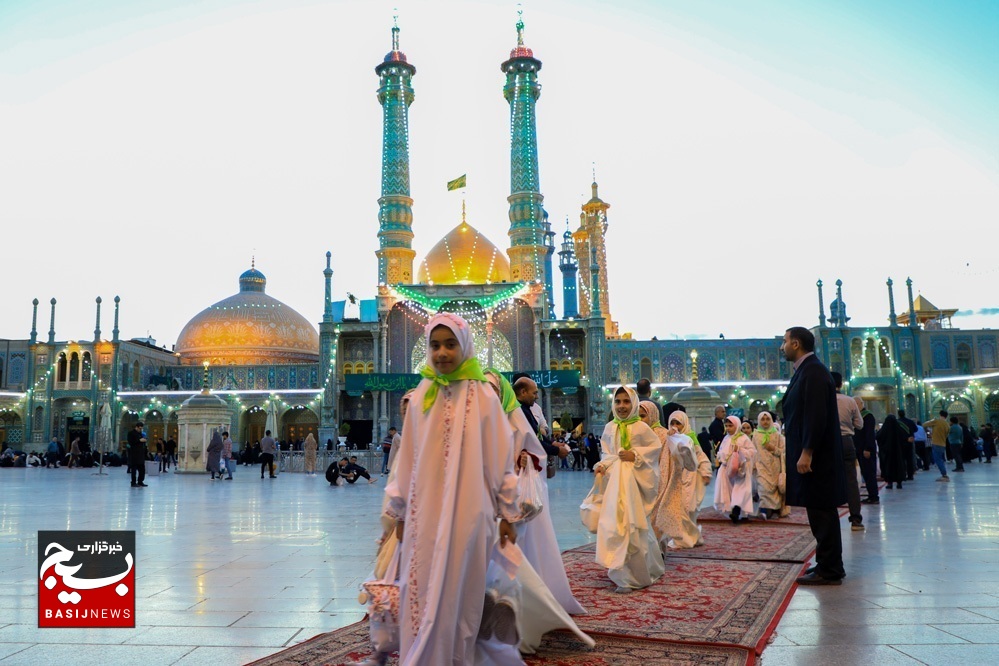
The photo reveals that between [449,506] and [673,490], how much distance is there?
353 cm

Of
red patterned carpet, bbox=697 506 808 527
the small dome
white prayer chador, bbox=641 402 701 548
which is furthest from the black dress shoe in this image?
the small dome

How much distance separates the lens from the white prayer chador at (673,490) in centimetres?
551

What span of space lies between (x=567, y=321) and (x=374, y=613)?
93.4ft

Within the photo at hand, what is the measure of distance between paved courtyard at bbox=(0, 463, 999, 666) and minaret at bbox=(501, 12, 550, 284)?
75.1 ft

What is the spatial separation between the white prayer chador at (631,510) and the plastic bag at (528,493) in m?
0.47

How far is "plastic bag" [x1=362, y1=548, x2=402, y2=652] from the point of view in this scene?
106 inches

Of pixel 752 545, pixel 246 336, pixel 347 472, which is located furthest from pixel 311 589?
pixel 246 336

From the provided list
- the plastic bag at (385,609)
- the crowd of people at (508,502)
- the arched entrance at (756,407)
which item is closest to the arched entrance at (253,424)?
the arched entrance at (756,407)

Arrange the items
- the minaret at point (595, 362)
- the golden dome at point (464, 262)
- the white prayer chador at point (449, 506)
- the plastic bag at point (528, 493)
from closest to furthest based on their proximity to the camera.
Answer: the white prayer chador at point (449, 506) → the plastic bag at point (528, 493) → the minaret at point (595, 362) → the golden dome at point (464, 262)

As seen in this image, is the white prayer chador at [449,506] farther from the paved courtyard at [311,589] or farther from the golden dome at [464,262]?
the golden dome at [464,262]

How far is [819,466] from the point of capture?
445 cm

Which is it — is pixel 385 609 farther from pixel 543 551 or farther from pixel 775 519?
pixel 775 519

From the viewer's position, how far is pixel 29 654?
9.78 ft

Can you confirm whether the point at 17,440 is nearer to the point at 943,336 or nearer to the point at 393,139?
the point at 393,139
